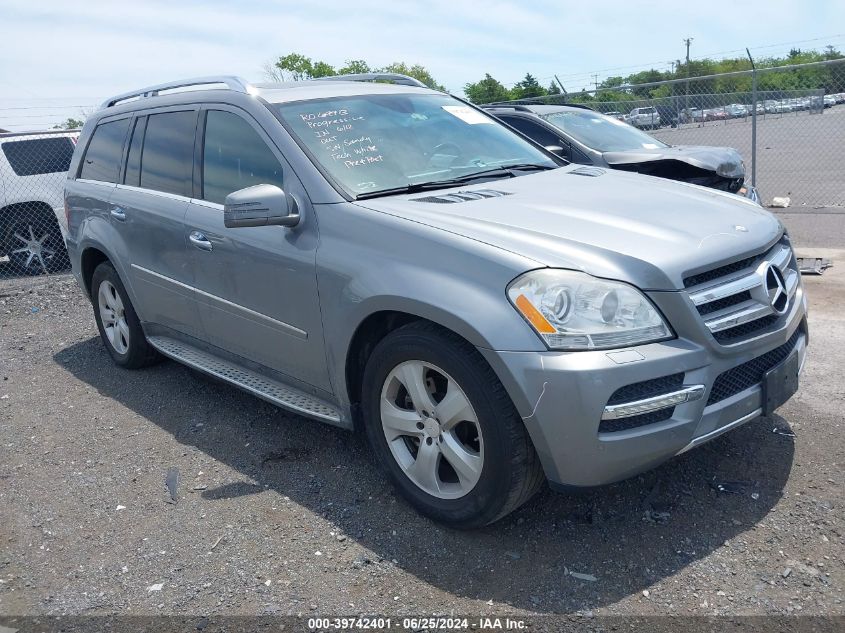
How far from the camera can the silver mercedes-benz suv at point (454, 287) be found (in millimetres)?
2871

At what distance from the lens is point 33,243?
34.1ft

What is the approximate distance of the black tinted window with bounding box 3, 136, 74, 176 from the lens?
10.4m

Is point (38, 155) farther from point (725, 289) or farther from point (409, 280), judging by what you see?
point (725, 289)

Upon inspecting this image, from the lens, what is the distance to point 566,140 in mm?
8312

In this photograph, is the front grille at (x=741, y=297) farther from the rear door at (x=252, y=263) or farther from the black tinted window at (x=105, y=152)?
the black tinted window at (x=105, y=152)

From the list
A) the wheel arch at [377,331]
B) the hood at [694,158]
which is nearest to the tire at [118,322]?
the wheel arch at [377,331]

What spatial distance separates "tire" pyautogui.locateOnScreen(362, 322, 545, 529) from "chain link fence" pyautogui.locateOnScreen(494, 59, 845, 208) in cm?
950

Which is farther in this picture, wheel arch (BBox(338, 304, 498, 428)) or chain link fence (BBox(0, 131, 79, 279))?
chain link fence (BBox(0, 131, 79, 279))

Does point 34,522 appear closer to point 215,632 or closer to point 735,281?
point 215,632

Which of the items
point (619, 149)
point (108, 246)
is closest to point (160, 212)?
point (108, 246)

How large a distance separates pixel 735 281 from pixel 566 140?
546 centimetres

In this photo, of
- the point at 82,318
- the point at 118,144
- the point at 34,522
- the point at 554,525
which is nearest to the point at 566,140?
the point at 118,144

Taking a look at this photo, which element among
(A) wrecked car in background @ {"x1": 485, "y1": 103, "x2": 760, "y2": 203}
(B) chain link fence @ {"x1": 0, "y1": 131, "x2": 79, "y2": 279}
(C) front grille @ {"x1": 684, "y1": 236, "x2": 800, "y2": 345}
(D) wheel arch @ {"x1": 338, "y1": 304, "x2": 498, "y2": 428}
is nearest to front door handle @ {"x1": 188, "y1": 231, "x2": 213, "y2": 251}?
A: (D) wheel arch @ {"x1": 338, "y1": 304, "x2": 498, "y2": 428}

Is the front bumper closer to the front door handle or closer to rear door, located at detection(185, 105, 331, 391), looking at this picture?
rear door, located at detection(185, 105, 331, 391)
